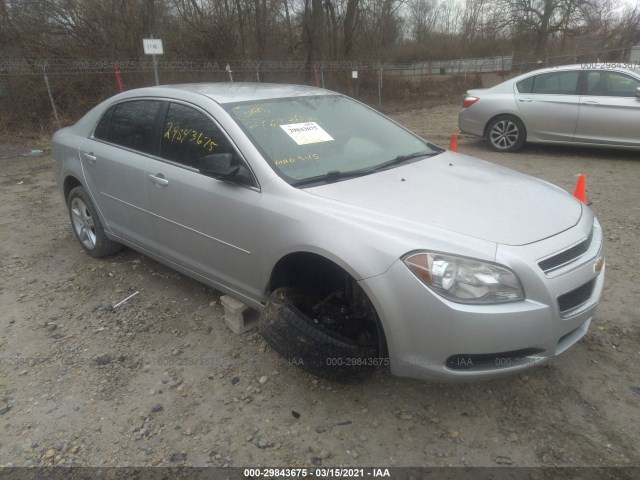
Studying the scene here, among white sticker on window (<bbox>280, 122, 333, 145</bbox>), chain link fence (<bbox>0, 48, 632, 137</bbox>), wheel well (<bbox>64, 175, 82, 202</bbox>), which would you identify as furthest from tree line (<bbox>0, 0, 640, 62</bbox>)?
white sticker on window (<bbox>280, 122, 333, 145</bbox>)

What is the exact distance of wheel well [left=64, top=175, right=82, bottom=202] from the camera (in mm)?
4375

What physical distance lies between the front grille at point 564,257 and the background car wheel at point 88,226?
3645mm

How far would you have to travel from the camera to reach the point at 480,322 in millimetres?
2031

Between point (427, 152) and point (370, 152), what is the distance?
53cm

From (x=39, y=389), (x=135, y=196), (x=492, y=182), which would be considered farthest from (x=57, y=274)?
(x=492, y=182)

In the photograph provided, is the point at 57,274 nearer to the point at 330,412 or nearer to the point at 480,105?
the point at 330,412

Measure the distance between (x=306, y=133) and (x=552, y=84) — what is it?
21.2ft

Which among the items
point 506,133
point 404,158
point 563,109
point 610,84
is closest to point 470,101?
point 506,133

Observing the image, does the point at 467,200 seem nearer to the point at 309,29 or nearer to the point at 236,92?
the point at 236,92

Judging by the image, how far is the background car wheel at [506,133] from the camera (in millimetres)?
8078

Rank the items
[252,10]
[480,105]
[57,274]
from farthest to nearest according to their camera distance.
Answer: [252,10] < [480,105] < [57,274]

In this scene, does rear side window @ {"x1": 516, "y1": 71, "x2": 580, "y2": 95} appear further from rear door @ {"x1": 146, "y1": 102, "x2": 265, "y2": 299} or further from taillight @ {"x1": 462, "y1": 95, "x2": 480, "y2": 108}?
rear door @ {"x1": 146, "y1": 102, "x2": 265, "y2": 299}

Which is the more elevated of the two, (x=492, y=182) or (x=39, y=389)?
(x=492, y=182)

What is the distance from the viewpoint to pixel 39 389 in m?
2.73
